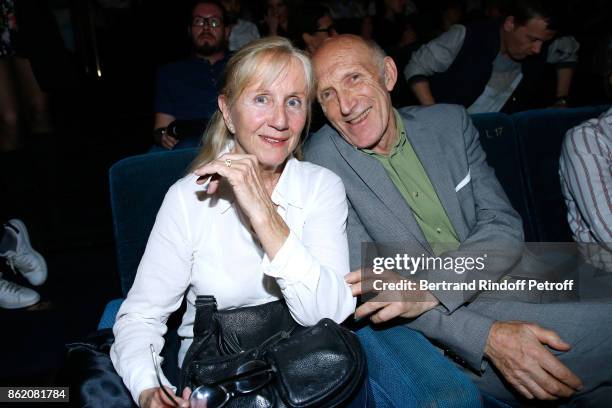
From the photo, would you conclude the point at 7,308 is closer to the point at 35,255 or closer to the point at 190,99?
the point at 35,255

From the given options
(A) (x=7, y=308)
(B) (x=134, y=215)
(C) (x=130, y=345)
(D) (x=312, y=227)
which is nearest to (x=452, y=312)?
(D) (x=312, y=227)

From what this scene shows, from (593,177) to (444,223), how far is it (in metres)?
0.48

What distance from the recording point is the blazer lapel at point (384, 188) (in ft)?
5.05

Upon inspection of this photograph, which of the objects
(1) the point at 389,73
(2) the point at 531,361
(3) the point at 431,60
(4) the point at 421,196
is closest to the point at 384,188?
(4) the point at 421,196

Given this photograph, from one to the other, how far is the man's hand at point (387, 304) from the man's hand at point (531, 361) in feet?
0.65

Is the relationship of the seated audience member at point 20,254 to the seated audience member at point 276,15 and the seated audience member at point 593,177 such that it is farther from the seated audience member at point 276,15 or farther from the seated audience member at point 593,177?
the seated audience member at point 593,177

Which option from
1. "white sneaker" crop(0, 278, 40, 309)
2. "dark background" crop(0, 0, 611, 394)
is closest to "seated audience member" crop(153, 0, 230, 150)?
"dark background" crop(0, 0, 611, 394)

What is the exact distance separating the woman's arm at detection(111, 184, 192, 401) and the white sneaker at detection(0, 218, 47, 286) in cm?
189

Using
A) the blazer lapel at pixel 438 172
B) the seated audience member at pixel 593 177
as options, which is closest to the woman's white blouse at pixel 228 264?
the blazer lapel at pixel 438 172

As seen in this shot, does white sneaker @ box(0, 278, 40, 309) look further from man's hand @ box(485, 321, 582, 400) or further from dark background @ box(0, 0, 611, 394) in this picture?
man's hand @ box(485, 321, 582, 400)

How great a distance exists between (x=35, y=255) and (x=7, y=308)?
0.34 m

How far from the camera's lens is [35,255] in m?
2.88

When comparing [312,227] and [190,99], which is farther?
[190,99]

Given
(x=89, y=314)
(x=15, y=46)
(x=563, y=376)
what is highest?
(x=15, y=46)
